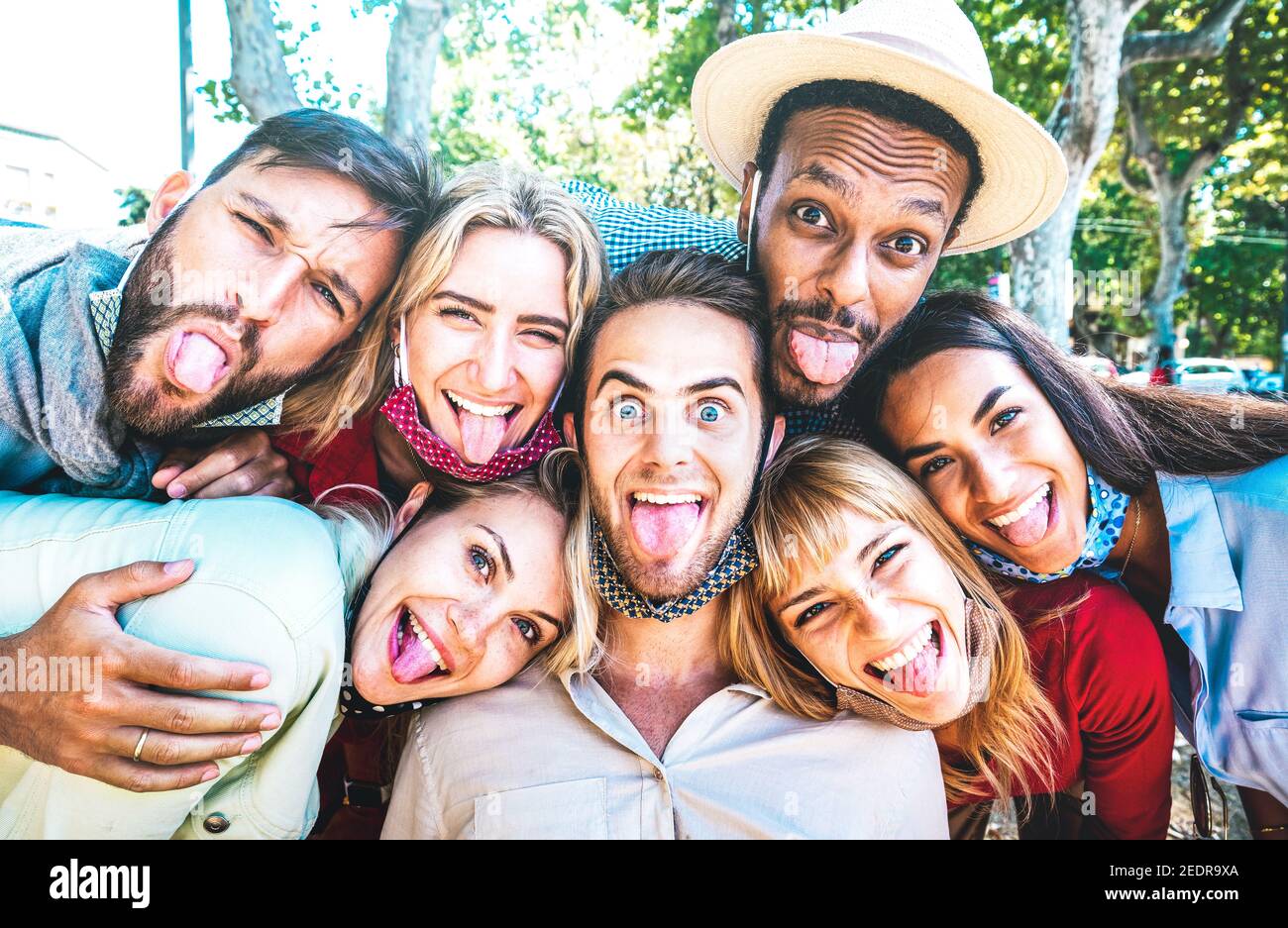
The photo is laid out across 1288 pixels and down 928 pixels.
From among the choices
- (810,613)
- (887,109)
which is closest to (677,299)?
(887,109)

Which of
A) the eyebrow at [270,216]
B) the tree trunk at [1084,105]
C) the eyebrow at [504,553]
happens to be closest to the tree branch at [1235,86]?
the tree trunk at [1084,105]

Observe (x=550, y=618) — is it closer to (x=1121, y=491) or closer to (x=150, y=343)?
(x=150, y=343)

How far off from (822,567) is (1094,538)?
2.96 feet

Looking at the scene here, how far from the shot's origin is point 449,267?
267cm

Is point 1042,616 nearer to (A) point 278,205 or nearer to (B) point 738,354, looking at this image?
(B) point 738,354

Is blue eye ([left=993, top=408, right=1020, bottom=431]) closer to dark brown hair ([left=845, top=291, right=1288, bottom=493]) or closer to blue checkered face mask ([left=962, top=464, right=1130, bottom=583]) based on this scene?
dark brown hair ([left=845, top=291, right=1288, bottom=493])

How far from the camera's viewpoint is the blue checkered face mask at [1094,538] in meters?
2.72

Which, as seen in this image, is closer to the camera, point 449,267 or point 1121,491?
point 449,267

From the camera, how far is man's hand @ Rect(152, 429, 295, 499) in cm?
268

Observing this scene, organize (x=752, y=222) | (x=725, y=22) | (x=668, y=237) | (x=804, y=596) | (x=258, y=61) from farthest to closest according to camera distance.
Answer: (x=725, y=22), (x=258, y=61), (x=668, y=237), (x=752, y=222), (x=804, y=596)

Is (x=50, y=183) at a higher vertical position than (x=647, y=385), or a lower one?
higher

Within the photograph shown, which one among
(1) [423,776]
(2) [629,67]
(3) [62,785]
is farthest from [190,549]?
(2) [629,67]

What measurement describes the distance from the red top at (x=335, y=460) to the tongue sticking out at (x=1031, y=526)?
2.08 metres
